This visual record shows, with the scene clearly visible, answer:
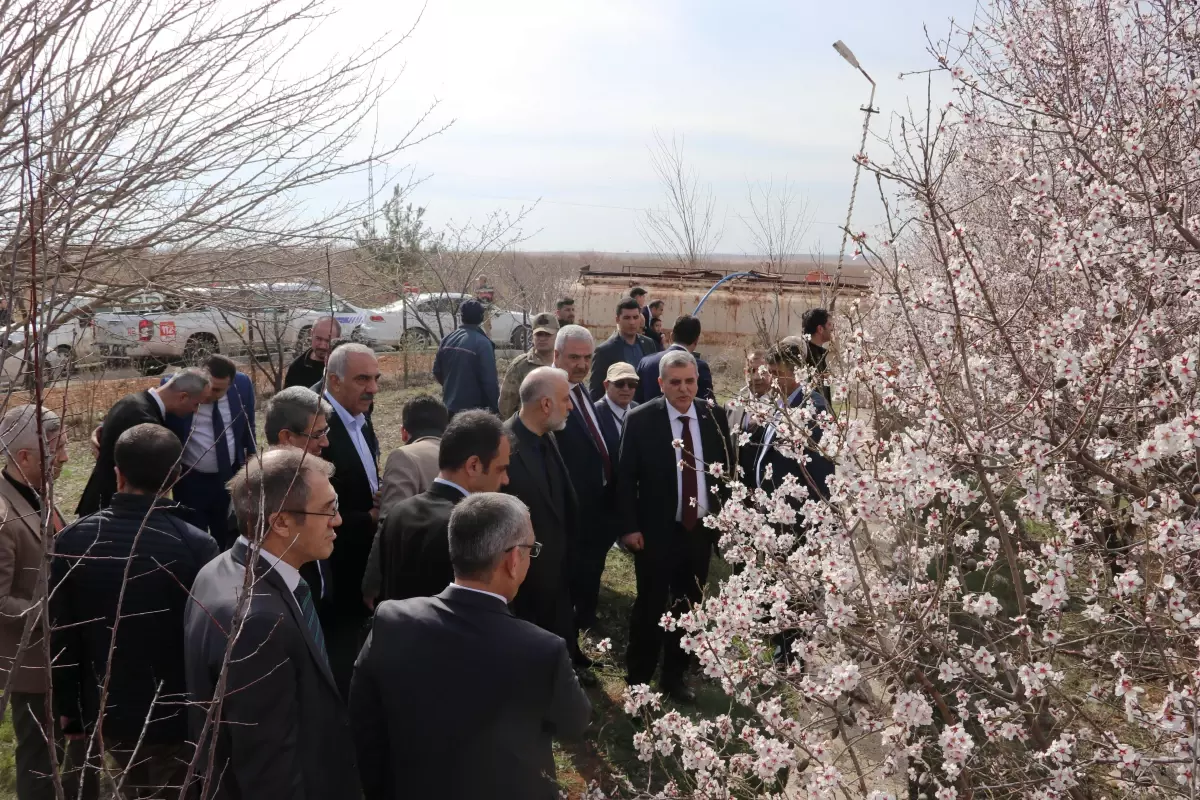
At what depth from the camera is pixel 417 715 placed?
2.73 meters

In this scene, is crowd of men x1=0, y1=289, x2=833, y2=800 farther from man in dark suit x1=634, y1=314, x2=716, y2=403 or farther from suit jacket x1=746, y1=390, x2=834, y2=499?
man in dark suit x1=634, y1=314, x2=716, y2=403

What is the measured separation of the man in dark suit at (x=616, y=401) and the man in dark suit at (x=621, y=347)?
70.8 inches

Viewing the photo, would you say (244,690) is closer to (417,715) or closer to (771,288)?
(417,715)

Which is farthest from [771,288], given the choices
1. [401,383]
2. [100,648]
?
[100,648]

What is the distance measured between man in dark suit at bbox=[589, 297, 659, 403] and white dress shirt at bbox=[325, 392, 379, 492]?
12.0ft

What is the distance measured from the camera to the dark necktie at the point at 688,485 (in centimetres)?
553

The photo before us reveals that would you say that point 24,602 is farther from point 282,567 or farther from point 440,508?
point 440,508

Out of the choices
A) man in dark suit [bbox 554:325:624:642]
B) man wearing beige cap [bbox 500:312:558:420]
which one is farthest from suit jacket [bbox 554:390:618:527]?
man wearing beige cap [bbox 500:312:558:420]

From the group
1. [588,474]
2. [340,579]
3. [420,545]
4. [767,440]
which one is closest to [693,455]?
[767,440]

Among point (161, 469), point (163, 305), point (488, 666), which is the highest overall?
point (163, 305)

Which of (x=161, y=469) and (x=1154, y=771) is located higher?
(x=161, y=469)

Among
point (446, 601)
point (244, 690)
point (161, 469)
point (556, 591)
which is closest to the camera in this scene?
point (244, 690)

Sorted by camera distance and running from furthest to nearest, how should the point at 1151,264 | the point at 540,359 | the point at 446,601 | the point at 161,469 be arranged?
the point at 540,359, the point at 161,469, the point at 1151,264, the point at 446,601

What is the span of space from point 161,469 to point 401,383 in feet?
49.5
